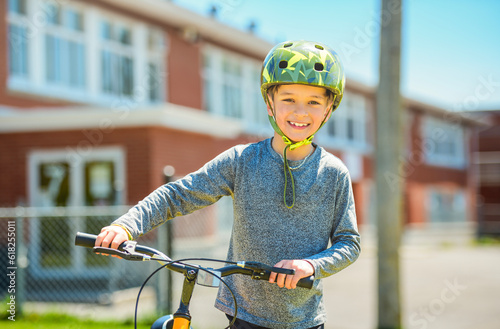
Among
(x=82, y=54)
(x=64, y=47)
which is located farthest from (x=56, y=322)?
(x=82, y=54)

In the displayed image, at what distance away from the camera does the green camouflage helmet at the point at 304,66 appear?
245cm

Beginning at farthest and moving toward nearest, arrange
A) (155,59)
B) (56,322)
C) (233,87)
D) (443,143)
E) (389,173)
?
1. (443,143)
2. (233,87)
3. (155,59)
4. (389,173)
5. (56,322)

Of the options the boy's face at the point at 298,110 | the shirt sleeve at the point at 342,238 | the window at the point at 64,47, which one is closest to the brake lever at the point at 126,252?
the shirt sleeve at the point at 342,238

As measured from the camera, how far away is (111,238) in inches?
84.1

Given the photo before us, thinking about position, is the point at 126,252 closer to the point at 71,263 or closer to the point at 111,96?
the point at 71,263

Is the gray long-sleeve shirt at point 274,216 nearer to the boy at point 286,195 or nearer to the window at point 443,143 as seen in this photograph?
the boy at point 286,195

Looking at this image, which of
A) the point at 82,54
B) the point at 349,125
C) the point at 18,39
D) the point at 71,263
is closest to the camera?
the point at 71,263

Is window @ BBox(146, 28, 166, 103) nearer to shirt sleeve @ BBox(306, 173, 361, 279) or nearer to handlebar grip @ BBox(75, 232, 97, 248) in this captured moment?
shirt sleeve @ BBox(306, 173, 361, 279)

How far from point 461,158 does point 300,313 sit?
34883mm

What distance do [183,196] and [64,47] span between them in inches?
443

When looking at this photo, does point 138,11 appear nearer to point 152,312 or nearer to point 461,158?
point 152,312

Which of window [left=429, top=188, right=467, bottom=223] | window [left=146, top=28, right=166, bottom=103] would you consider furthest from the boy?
window [left=429, top=188, right=467, bottom=223]

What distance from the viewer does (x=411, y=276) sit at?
508 inches

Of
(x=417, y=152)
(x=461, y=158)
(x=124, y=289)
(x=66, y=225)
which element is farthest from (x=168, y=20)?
(x=461, y=158)
